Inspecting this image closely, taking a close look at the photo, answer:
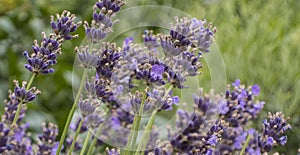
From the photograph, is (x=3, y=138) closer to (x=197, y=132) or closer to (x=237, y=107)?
(x=197, y=132)

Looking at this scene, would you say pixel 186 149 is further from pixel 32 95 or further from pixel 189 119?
pixel 32 95

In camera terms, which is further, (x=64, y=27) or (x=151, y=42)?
(x=151, y=42)

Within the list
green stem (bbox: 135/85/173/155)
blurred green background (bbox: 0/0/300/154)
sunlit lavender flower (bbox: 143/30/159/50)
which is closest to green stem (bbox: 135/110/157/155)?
green stem (bbox: 135/85/173/155)

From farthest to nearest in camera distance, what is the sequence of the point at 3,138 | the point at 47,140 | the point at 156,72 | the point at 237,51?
the point at 237,51 < the point at 47,140 < the point at 3,138 < the point at 156,72

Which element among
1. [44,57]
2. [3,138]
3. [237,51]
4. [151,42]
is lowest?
[3,138]

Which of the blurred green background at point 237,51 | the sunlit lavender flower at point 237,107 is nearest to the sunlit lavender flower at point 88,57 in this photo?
the sunlit lavender flower at point 237,107

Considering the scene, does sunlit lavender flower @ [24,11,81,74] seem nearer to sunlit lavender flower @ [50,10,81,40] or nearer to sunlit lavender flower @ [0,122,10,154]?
sunlit lavender flower @ [50,10,81,40]

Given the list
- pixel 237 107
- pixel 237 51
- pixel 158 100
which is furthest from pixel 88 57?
pixel 237 51

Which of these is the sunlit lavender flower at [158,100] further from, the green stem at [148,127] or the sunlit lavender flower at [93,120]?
the sunlit lavender flower at [93,120]

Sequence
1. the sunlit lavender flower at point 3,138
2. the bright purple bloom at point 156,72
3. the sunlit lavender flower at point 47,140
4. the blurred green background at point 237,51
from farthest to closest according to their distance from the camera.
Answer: the blurred green background at point 237,51
the sunlit lavender flower at point 47,140
the sunlit lavender flower at point 3,138
the bright purple bloom at point 156,72
